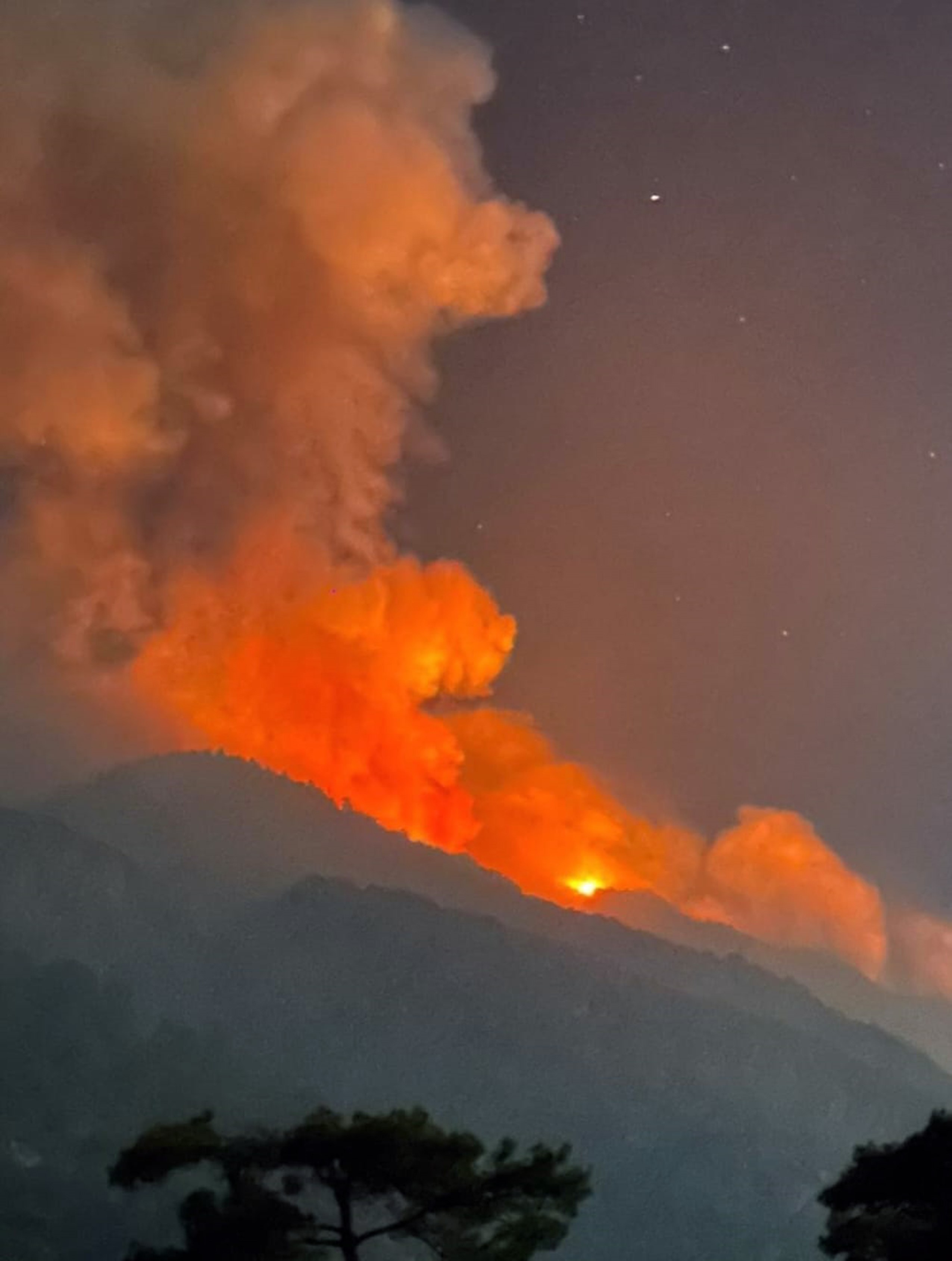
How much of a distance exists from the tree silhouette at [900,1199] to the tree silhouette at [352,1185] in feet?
22.6

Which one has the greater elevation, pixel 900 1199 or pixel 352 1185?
pixel 900 1199

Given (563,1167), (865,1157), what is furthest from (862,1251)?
(563,1167)

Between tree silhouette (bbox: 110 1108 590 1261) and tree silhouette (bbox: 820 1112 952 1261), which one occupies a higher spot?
tree silhouette (bbox: 820 1112 952 1261)

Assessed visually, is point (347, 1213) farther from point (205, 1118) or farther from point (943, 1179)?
point (943, 1179)

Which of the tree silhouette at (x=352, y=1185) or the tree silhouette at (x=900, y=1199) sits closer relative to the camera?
the tree silhouette at (x=900, y=1199)

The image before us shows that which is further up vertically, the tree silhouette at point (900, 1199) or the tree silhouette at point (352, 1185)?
the tree silhouette at point (900, 1199)

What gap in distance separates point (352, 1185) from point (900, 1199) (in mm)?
12750

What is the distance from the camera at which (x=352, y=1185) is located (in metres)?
29.9

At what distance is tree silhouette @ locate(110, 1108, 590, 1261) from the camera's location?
1159 inches

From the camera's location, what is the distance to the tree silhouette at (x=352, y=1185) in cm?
2944

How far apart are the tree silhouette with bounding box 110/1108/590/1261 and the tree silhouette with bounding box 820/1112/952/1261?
22.6 feet

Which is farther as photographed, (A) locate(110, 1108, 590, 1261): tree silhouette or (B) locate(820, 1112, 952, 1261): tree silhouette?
(A) locate(110, 1108, 590, 1261): tree silhouette

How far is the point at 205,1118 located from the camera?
31.4m

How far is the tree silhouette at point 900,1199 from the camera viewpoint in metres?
28.5
